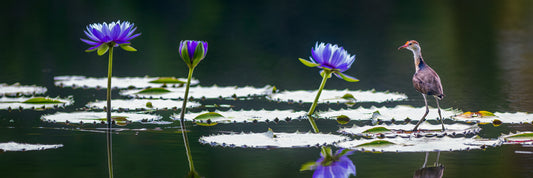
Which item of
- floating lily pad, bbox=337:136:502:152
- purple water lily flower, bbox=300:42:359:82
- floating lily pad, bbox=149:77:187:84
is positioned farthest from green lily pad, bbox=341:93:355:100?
floating lily pad, bbox=337:136:502:152

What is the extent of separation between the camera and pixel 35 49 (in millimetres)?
10727

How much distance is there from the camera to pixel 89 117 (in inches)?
193

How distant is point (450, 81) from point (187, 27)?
8475 millimetres

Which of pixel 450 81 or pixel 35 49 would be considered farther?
pixel 35 49

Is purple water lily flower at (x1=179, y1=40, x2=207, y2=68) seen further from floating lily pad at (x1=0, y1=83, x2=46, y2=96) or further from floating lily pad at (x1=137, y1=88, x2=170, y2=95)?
floating lily pad at (x1=0, y1=83, x2=46, y2=96)

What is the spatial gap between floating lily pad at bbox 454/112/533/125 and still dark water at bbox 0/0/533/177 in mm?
159

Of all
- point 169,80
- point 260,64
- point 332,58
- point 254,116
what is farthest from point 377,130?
point 260,64

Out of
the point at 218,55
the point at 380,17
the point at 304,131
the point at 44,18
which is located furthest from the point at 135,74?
the point at 380,17

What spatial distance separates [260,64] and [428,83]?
4968 mm

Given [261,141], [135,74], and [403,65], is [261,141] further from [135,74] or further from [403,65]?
[403,65]

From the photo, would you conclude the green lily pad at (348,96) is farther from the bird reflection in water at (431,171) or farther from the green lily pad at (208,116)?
the bird reflection in water at (431,171)

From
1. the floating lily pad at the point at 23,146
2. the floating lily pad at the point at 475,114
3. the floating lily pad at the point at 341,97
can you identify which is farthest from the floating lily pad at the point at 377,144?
the floating lily pad at the point at 341,97

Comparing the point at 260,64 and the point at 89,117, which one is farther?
the point at 260,64

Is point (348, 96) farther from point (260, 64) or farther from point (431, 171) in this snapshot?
point (260, 64)
